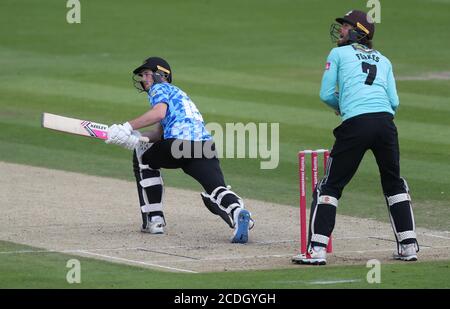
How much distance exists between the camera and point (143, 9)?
3072cm

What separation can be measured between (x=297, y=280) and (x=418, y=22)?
21.2m

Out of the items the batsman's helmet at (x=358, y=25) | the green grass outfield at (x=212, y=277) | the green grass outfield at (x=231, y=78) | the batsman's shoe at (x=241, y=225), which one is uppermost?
the green grass outfield at (x=231, y=78)

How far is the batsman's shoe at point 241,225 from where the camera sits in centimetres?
1087

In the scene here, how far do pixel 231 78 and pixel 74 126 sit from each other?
11835 mm

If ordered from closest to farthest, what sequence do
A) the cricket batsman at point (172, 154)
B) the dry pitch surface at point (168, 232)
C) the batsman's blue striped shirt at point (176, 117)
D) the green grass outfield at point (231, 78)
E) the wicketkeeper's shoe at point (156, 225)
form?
1. the dry pitch surface at point (168, 232)
2. the cricket batsman at point (172, 154)
3. the batsman's blue striped shirt at point (176, 117)
4. the wicketkeeper's shoe at point (156, 225)
5. the green grass outfield at point (231, 78)

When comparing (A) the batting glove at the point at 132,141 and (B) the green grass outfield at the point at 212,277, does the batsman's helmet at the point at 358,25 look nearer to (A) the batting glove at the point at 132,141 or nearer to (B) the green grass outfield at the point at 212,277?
(B) the green grass outfield at the point at 212,277

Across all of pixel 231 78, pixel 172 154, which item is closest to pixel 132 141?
pixel 172 154

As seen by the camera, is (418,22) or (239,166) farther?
(418,22)

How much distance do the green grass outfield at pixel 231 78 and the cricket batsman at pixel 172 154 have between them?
5.83 ft

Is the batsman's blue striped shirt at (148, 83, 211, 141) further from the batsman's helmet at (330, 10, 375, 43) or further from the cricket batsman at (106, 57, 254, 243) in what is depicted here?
the batsman's helmet at (330, 10, 375, 43)

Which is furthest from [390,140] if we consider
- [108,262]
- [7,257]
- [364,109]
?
[7,257]

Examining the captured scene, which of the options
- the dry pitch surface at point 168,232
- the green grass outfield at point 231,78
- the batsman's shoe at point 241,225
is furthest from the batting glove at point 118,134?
the green grass outfield at point 231,78

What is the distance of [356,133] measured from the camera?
9.84 metres

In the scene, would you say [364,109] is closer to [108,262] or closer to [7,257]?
[108,262]
